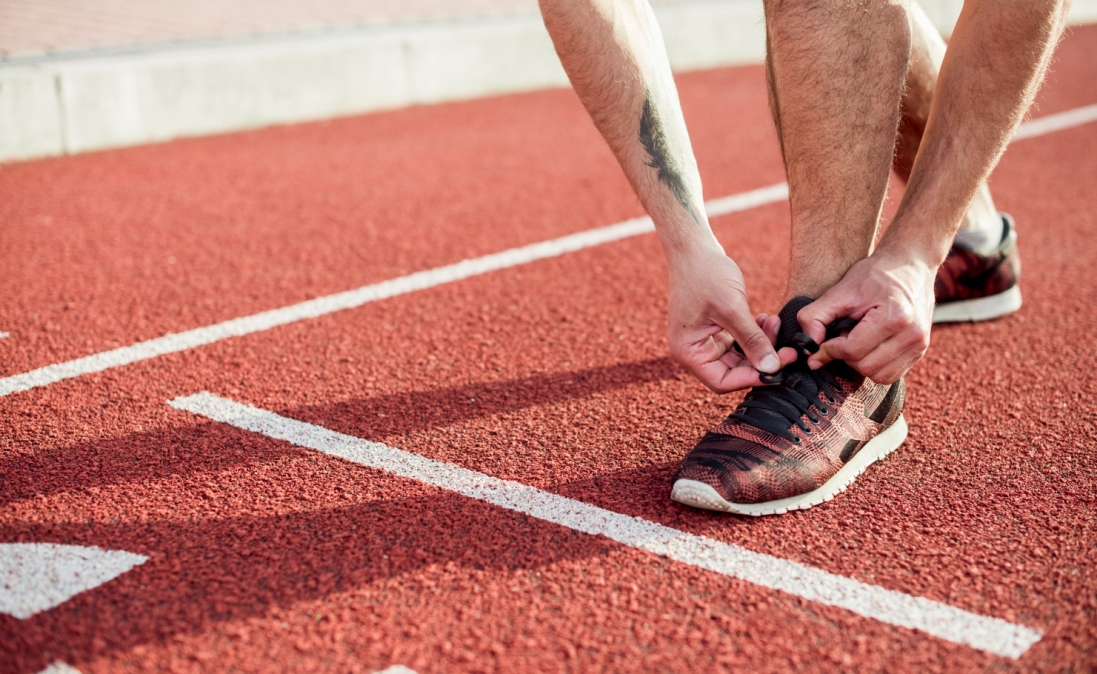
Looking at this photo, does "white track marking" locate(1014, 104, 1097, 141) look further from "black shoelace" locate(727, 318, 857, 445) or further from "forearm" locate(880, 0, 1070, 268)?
"black shoelace" locate(727, 318, 857, 445)

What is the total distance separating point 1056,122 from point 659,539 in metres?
5.72

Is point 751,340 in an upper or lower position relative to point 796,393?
upper

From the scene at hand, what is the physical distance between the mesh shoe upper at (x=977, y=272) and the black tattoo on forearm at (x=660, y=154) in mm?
1105

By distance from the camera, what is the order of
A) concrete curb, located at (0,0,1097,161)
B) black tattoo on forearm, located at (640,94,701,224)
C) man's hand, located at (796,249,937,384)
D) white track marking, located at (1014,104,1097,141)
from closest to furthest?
man's hand, located at (796,249,937,384), black tattoo on forearm, located at (640,94,701,224), concrete curb, located at (0,0,1097,161), white track marking, located at (1014,104,1097,141)

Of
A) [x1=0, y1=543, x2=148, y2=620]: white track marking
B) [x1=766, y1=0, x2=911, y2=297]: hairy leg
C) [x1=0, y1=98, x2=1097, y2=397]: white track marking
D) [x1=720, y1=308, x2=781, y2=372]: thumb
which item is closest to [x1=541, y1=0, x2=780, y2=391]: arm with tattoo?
[x1=720, y1=308, x2=781, y2=372]: thumb

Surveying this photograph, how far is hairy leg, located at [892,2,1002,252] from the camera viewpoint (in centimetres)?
265

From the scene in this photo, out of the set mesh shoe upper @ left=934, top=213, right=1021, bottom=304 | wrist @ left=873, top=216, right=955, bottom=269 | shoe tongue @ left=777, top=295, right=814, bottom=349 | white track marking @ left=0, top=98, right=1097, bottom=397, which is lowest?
white track marking @ left=0, top=98, right=1097, bottom=397

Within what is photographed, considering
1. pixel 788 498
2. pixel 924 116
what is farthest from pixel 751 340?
pixel 924 116

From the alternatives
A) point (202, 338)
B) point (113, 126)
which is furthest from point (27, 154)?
point (202, 338)

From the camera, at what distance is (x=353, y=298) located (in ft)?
10.5

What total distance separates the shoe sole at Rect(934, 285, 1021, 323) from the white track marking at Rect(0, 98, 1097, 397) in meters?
1.34

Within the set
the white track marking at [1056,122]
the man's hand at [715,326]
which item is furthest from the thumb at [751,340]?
the white track marking at [1056,122]

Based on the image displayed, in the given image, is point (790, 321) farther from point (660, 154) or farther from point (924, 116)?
point (924, 116)

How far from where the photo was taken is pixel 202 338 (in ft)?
9.29
